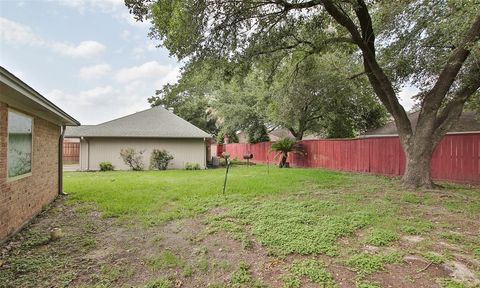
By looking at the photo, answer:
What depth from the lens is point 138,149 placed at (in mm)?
16328

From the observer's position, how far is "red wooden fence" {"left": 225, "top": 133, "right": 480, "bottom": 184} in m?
8.65

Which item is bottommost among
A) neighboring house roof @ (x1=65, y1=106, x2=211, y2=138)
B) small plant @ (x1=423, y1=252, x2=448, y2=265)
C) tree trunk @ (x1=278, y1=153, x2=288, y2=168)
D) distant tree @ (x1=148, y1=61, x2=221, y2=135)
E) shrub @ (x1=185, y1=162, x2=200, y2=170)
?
small plant @ (x1=423, y1=252, x2=448, y2=265)

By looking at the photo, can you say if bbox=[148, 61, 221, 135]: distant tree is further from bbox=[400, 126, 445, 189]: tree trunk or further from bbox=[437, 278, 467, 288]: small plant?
bbox=[437, 278, 467, 288]: small plant

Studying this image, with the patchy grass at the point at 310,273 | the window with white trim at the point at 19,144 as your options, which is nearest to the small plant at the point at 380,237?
the patchy grass at the point at 310,273

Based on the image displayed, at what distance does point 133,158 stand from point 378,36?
42.6ft

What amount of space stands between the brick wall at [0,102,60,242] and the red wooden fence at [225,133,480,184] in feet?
36.1

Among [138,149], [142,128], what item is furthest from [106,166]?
[142,128]

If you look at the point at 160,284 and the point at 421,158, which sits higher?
the point at 421,158

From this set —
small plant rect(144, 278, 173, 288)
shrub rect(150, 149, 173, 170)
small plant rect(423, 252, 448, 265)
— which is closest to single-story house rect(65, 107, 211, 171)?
shrub rect(150, 149, 173, 170)

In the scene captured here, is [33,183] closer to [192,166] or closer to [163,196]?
[163,196]

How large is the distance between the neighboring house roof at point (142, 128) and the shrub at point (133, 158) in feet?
2.91

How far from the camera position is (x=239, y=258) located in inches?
144

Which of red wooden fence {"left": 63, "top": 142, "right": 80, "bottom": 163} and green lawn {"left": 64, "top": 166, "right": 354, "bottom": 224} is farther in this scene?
red wooden fence {"left": 63, "top": 142, "right": 80, "bottom": 163}

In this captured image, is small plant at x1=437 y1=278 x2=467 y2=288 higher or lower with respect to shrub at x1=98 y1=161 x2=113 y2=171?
lower
